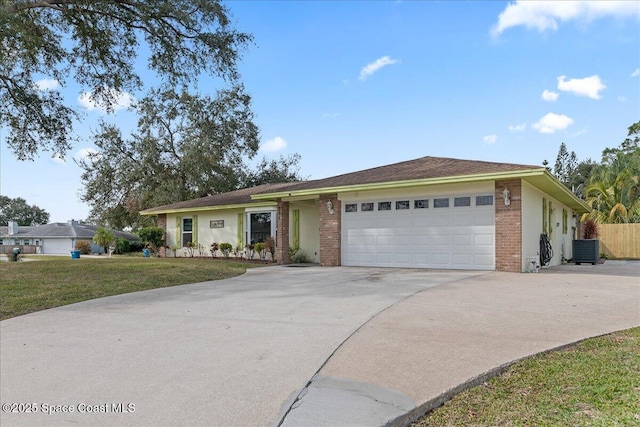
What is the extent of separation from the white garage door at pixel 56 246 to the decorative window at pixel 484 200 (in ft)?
132

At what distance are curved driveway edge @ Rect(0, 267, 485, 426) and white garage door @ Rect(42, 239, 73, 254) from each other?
38448 millimetres

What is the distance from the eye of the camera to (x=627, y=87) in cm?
1672

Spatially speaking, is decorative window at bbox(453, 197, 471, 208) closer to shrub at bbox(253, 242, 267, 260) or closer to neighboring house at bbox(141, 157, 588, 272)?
neighboring house at bbox(141, 157, 588, 272)

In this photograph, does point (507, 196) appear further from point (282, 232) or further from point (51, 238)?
point (51, 238)

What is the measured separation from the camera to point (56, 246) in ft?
135

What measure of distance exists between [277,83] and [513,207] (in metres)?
10.4

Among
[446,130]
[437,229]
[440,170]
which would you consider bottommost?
[437,229]

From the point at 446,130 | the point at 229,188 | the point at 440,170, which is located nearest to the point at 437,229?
the point at 440,170

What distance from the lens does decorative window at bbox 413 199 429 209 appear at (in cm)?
1288

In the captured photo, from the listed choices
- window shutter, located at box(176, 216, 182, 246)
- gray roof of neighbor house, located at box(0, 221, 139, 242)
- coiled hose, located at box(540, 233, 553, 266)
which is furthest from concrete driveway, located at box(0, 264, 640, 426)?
gray roof of neighbor house, located at box(0, 221, 139, 242)

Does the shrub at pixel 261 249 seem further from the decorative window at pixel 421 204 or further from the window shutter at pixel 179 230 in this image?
the decorative window at pixel 421 204

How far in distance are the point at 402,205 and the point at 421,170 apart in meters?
1.34

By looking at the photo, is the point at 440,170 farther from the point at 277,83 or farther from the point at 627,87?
the point at 627,87

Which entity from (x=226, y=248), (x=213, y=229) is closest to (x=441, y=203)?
(x=226, y=248)
